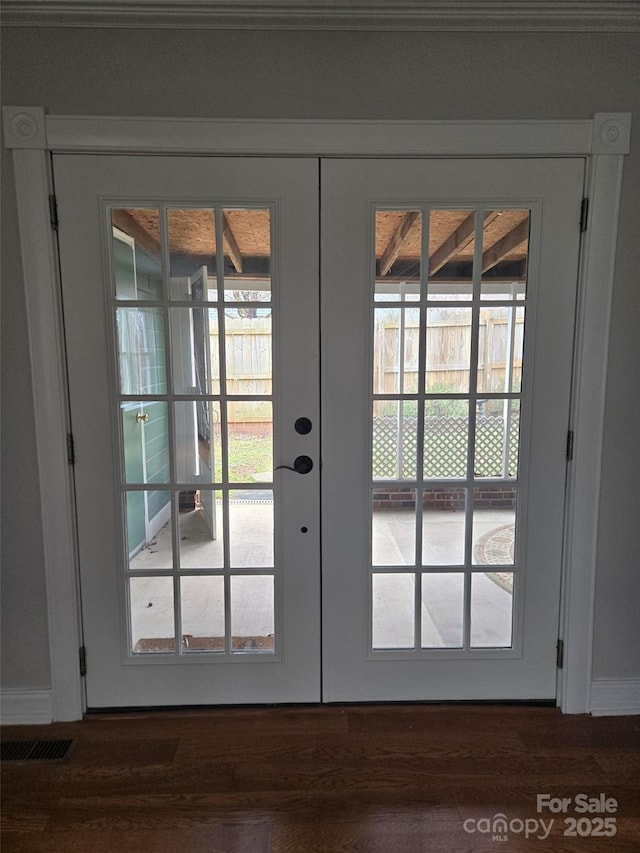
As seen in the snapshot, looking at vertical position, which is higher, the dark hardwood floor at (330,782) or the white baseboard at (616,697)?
the white baseboard at (616,697)

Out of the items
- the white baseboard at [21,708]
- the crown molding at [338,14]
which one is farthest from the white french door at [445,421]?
the white baseboard at [21,708]

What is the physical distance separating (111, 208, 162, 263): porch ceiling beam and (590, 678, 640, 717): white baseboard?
2.42m

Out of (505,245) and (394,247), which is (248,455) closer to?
(394,247)

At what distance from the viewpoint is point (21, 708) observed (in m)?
1.79

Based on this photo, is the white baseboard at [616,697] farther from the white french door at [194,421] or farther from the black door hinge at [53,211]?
the black door hinge at [53,211]

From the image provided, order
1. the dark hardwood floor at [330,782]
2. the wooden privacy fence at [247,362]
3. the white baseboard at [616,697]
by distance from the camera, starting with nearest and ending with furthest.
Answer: the dark hardwood floor at [330,782]
the wooden privacy fence at [247,362]
the white baseboard at [616,697]

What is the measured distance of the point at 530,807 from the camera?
4.73 ft

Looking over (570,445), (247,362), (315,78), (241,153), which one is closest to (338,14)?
(315,78)

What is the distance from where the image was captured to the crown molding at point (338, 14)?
1.52 meters

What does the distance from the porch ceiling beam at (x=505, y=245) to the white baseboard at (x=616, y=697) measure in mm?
1721

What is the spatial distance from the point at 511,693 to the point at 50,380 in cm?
219

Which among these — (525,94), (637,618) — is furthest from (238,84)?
(637,618)

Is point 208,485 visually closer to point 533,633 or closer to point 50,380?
point 50,380

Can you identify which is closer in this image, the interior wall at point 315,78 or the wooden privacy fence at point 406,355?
the interior wall at point 315,78
